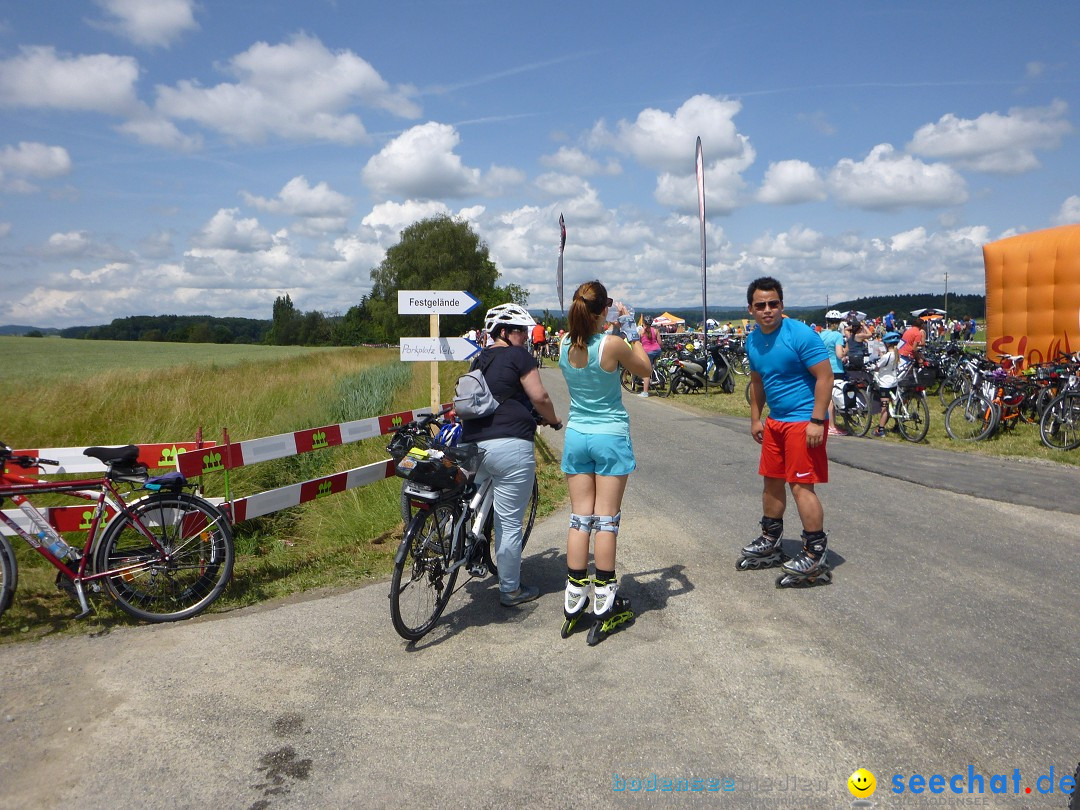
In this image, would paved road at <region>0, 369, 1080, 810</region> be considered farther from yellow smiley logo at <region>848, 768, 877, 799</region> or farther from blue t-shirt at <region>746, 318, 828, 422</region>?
blue t-shirt at <region>746, 318, 828, 422</region>

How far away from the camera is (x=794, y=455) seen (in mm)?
5004

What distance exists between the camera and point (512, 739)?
3.23 meters

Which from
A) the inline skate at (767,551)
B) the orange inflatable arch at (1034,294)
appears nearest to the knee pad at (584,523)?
the inline skate at (767,551)

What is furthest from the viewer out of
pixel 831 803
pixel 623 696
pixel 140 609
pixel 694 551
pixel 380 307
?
pixel 380 307

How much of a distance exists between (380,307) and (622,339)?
227 feet

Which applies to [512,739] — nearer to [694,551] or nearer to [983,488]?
[694,551]

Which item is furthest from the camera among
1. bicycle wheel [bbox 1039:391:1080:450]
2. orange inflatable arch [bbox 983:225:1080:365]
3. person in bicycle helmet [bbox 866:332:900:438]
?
orange inflatable arch [bbox 983:225:1080:365]

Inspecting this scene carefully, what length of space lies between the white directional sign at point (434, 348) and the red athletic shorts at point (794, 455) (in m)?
4.18

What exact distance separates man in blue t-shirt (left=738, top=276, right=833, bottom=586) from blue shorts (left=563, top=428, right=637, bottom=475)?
1322 millimetres

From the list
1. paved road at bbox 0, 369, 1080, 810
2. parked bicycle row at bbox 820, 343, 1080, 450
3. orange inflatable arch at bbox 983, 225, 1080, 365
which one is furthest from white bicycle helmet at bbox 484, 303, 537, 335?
orange inflatable arch at bbox 983, 225, 1080, 365

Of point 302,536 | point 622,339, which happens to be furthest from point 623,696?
point 302,536

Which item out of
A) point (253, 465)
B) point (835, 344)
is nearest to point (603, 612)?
point (253, 465)

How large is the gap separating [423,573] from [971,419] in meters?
10.3

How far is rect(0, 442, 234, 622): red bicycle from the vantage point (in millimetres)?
4566
